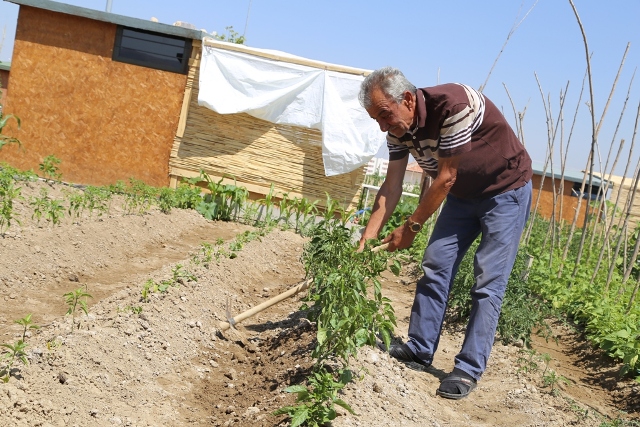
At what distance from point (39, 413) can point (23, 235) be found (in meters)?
3.07

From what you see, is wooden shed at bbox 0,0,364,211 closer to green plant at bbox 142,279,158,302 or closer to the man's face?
green plant at bbox 142,279,158,302

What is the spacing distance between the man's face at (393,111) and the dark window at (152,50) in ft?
20.5

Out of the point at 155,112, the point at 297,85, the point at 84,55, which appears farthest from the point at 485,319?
the point at 84,55

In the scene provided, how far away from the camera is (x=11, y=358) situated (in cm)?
304

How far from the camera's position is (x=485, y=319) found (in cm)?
402

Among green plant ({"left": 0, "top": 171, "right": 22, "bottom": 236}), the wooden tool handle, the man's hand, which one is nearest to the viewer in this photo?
the man's hand

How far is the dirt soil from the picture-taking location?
3.14 meters

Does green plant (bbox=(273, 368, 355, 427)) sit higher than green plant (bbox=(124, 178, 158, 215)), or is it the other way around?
green plant (bbox=(273, 368, 355, 427))

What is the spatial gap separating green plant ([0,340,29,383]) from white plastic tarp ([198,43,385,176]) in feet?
20.7

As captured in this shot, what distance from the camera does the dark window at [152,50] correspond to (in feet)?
31.1

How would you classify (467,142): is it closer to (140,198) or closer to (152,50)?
(140,198)

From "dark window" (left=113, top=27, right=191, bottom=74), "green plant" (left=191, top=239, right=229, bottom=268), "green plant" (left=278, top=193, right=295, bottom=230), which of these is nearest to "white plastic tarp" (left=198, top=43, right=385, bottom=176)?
"dark window" (left=113, top=27, right=191, bottom=74)

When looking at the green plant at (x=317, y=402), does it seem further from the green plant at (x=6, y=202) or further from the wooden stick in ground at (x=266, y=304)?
the green plant at (x=6, y=202)

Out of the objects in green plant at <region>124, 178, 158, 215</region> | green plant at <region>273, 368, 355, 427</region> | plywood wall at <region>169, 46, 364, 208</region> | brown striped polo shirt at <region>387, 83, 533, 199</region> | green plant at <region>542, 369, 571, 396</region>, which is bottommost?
green plant at <region>124, 178, 158, 215</region>
